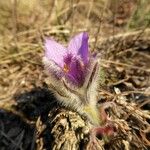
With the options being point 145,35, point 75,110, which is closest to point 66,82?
point 75,110

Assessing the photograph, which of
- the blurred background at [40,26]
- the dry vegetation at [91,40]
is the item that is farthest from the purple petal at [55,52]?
the blurred background at [40,26]

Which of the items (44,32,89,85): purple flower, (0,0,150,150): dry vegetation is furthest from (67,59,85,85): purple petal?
(0,0,150,150): dry vegetation

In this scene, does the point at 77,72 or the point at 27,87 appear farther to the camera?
the point at 27,87

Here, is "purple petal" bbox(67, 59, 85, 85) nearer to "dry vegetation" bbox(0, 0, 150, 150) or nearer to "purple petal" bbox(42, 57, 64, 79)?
"purple petal" bbox(42, 57, 64, 79)

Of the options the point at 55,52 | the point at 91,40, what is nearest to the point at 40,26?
the point at 91,40

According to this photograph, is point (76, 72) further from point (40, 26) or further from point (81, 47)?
point (40, 26)

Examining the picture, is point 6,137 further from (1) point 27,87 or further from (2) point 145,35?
(2) point 145,35
